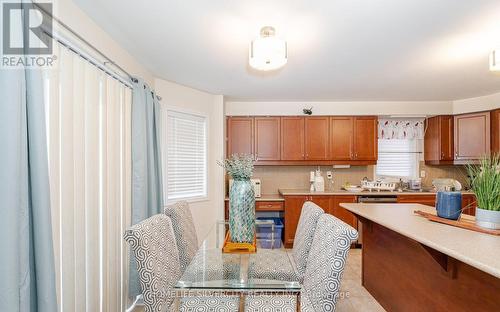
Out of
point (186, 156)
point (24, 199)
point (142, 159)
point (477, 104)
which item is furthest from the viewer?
point (477, 104)

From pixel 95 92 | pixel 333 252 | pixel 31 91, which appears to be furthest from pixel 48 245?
pixel 333 252

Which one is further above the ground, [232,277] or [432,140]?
[432,140]

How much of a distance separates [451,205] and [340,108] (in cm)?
279

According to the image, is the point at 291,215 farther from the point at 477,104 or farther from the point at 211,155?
the point at 477,104

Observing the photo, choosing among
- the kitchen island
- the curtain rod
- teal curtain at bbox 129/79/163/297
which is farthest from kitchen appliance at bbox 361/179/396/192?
the curtain rod

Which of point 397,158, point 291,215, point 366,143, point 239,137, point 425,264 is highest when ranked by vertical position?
point 239,137

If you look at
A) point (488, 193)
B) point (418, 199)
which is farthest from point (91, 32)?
point (418, 199)

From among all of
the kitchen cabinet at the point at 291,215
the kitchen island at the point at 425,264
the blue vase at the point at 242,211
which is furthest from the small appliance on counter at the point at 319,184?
the blue vase at the point at 242,211

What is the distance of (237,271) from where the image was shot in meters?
1.56

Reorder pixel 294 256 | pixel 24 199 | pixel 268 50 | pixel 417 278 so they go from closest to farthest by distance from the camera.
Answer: pixel 24 199 < pixel 268 50 < pixel 417 278 < pixel 294 256

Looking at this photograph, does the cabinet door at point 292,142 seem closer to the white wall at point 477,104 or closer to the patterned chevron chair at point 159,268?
the white wall at point 477,104

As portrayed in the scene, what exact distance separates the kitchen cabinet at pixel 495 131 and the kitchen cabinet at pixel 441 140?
49 cm

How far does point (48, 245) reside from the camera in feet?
3.76

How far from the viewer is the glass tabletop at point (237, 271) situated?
4.54 ft
